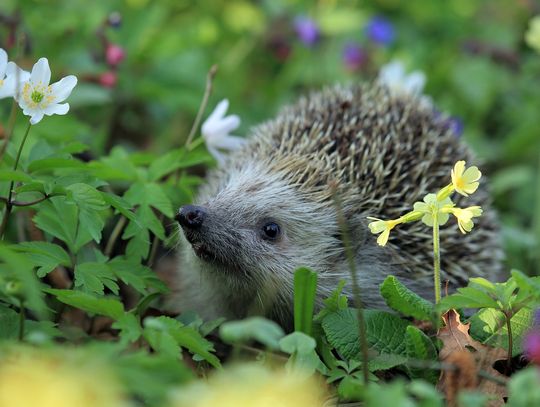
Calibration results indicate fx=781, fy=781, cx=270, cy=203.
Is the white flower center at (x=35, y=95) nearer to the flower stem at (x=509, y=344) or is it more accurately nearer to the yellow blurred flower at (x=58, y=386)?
the yellow blurred flower at (x=58, y=386)

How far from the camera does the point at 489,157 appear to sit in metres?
4.38

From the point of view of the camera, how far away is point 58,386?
48.5 inches

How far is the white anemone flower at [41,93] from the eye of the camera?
2160 mm

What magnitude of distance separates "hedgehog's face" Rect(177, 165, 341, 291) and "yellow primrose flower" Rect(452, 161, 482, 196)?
2.38ft

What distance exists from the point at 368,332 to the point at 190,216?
2.17ft

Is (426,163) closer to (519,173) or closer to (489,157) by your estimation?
(519,173)

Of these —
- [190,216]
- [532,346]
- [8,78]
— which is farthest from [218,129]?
[532,346]

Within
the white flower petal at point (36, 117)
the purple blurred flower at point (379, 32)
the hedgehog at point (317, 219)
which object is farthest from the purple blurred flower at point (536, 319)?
the purple blurred flower at point (379, 32)

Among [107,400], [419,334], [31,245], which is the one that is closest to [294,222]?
[419,334]

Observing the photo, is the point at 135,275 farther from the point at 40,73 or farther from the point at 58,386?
the point at 58,386

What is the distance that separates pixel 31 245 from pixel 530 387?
133cm

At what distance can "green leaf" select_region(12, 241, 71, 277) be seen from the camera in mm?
2084

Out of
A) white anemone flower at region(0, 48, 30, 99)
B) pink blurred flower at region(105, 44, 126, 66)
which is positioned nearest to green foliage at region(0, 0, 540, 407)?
pink blurred flower at region(105, 44, 126, 66)

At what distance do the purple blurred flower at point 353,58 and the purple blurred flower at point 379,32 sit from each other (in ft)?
0.48
